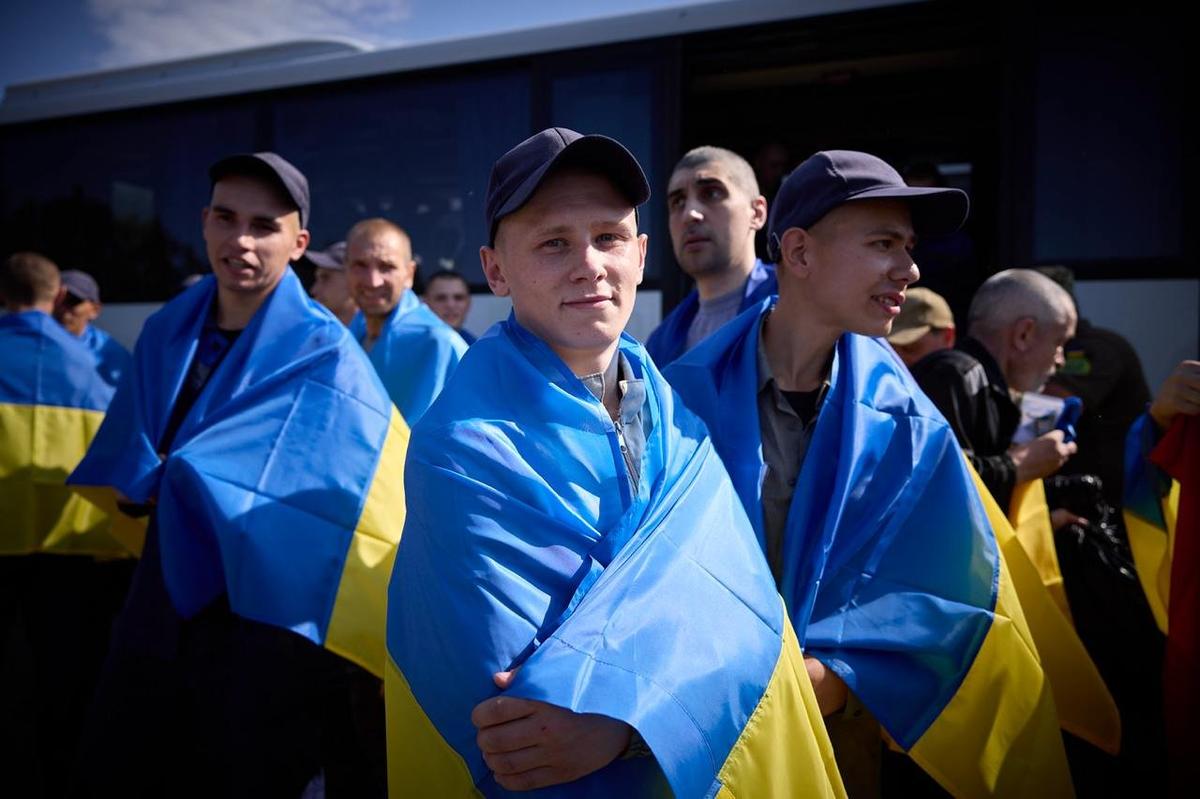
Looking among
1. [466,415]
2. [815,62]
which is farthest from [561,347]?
[815,62]

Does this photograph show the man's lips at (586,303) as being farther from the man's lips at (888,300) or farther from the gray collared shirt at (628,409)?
the man's lips at (888,300)

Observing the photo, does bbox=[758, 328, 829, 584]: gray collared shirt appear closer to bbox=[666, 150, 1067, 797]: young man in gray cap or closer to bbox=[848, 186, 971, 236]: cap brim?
bbox=[666, 150, 1067, 797]: young man in gray cap

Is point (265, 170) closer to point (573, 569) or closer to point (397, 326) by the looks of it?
point (397, 326)

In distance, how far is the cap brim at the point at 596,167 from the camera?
1.43 m

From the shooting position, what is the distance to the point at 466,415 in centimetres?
140

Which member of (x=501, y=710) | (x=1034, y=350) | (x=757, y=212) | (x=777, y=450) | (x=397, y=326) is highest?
(x=757, y=212)

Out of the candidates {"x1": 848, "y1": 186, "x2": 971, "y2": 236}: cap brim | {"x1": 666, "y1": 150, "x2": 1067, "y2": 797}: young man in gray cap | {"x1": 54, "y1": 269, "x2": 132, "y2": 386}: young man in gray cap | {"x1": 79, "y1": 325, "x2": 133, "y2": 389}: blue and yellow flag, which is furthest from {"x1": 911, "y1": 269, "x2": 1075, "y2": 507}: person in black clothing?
{"x1": 54, "y1": 269, "x2": 132, "y2": 386}: young man in gray cap

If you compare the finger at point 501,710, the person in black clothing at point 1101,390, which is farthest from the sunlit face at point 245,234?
the person in black clothing at point 1101,390

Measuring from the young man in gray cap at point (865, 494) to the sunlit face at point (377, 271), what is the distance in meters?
1.96

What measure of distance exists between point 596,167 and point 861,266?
30.6 inches

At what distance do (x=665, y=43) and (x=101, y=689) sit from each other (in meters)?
4.06

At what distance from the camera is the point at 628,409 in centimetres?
160

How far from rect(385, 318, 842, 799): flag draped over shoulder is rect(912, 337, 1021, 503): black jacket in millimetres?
1205

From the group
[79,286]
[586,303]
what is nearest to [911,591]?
[586,303]
